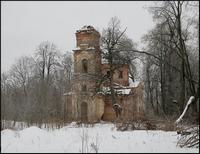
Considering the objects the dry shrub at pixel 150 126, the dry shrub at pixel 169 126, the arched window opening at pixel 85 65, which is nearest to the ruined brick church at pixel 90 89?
the arched window opening at pixel 85 65

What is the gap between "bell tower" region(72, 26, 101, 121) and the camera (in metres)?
30.8

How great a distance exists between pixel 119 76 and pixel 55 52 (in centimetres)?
819

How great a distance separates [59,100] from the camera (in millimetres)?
28234

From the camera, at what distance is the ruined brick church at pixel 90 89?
31000mm

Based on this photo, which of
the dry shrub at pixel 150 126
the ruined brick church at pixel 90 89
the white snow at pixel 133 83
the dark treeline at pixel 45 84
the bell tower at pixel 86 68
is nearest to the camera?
the dry shrub at pixel 150 126

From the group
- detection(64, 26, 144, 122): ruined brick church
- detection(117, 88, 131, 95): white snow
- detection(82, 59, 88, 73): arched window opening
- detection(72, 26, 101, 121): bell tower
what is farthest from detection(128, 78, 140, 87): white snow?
detection(82, 59, 88, 73): arched window opening

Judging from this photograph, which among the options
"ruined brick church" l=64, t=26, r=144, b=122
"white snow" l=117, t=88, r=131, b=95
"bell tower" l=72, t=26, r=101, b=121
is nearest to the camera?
"bell tower" l=72, t=26, r=101, b=121

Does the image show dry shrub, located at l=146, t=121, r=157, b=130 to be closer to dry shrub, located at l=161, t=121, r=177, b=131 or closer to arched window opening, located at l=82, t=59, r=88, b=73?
dry shrub, located at l=161, t=121, r=177, b=131

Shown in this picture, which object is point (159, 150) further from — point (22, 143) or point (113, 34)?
point (113, 34)

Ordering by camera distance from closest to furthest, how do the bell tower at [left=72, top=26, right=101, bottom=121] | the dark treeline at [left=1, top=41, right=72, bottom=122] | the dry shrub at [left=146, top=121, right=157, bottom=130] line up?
1. the dry shrub at [left=146, top=121, right=157, bottom=130]
2. the dark treeline at [left=1, top=41, right=72, bottom=122]
3. the bell tower at [left=72, top=26, right=101, bottom=121]

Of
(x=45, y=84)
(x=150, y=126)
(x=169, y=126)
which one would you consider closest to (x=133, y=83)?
(x=45, y=84)

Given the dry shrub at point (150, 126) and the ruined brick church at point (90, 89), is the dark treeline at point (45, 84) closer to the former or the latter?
the ruined brick church at point (90, 89)

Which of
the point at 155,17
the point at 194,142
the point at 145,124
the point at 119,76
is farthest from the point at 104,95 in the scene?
the point at 194,142

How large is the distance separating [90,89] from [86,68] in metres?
2.78
